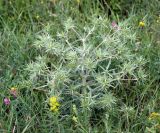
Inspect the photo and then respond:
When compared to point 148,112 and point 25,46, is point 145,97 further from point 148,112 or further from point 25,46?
point 25,46

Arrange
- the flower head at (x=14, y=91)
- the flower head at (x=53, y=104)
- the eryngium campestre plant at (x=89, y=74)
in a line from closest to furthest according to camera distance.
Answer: the flower head at (x=53, y=104) < the eryngium campestre plant at (x=89, y=74) < the flower head at (x=14, y=91)

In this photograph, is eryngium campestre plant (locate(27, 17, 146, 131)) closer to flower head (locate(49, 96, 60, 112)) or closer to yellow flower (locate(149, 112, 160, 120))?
flower head (locate(49, 96, 60, 112))

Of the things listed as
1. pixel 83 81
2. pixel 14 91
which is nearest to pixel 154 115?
pixel 83 81

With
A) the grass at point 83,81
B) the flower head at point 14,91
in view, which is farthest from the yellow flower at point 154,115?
the flower head at point 14,91

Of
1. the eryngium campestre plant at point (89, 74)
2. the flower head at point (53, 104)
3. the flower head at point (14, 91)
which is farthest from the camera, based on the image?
the flower head at point (14, 91)

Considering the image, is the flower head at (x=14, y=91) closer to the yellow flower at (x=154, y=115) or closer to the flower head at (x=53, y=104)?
the flower head at (x=53, y=104)

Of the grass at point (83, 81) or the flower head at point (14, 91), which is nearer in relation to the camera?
the grass at point (83, 81)

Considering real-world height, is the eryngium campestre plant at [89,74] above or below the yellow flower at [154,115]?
above

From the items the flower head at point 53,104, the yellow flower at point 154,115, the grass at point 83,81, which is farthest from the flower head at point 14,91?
the yellow flower at point 154,115
